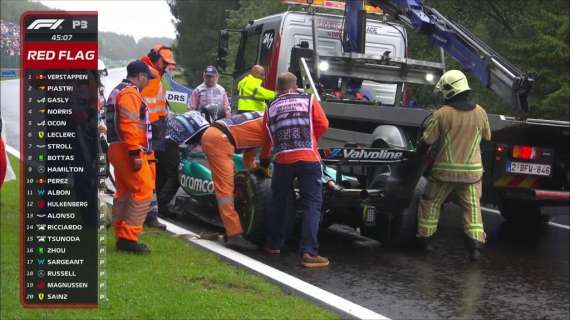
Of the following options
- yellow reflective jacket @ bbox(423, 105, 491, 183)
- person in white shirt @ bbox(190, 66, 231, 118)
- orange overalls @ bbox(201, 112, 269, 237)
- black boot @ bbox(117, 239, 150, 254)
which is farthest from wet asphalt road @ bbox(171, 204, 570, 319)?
person in white shirt @ bbox(190, 66, 231, 118)

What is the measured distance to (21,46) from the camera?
248cm

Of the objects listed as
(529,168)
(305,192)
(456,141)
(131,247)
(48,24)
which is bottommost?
(131,247)

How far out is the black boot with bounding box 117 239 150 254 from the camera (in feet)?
21.5

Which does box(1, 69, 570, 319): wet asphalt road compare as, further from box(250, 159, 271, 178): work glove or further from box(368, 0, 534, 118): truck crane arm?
box(368, 0, 534, 118): truck crane arm

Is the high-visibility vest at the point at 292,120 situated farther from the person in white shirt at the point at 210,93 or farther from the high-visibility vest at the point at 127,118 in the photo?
the person in white shirt at the point at 210,93

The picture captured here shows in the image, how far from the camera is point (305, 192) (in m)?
6.76

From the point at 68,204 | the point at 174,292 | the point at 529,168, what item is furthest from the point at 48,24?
the point at 529,168

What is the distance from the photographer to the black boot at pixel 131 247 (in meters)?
6.55

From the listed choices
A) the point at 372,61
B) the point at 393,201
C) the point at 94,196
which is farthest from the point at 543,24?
the point at 94,196

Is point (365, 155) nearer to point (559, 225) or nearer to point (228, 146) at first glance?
point (228, 146)

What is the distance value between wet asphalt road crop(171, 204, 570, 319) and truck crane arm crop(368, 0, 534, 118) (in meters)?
1.49

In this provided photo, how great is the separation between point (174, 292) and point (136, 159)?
1406mm

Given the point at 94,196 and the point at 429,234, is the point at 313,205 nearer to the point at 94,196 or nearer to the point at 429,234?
the point at 429,234

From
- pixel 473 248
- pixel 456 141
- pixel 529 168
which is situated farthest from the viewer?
pixel 529 168
